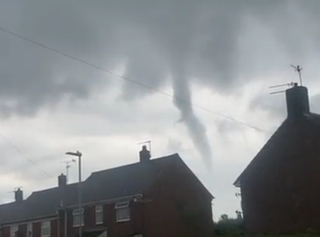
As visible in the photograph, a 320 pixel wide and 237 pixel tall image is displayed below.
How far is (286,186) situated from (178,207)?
56.8 feet

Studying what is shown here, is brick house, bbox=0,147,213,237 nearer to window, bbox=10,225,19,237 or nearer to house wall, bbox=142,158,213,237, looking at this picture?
house wall, bbox=142,158,213,237

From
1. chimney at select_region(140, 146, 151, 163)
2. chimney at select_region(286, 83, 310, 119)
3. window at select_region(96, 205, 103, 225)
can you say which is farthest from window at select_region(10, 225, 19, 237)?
chimney at select_region(286, 83, 310, 119)

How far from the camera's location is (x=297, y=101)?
46219 mm

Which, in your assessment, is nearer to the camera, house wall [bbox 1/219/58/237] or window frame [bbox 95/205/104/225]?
window frame [bbox 95/205/104/225]

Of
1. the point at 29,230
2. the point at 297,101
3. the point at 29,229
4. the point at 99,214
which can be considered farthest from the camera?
the point at 29,229

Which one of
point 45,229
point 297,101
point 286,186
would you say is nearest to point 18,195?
point 45,229

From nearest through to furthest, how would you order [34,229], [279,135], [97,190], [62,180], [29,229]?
[279,135] → [97,190] → [34,229] → [29,229] → [62,180]

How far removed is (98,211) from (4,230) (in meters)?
16.8

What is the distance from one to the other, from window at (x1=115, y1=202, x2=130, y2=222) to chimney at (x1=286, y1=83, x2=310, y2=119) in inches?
775

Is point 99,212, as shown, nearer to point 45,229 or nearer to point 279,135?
point 45,229

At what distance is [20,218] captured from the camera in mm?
71062

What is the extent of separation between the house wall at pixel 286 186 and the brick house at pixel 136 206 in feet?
40.3

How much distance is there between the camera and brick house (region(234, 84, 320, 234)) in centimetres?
4503

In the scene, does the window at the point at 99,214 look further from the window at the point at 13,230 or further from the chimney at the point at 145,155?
the window at the point at 13,230
